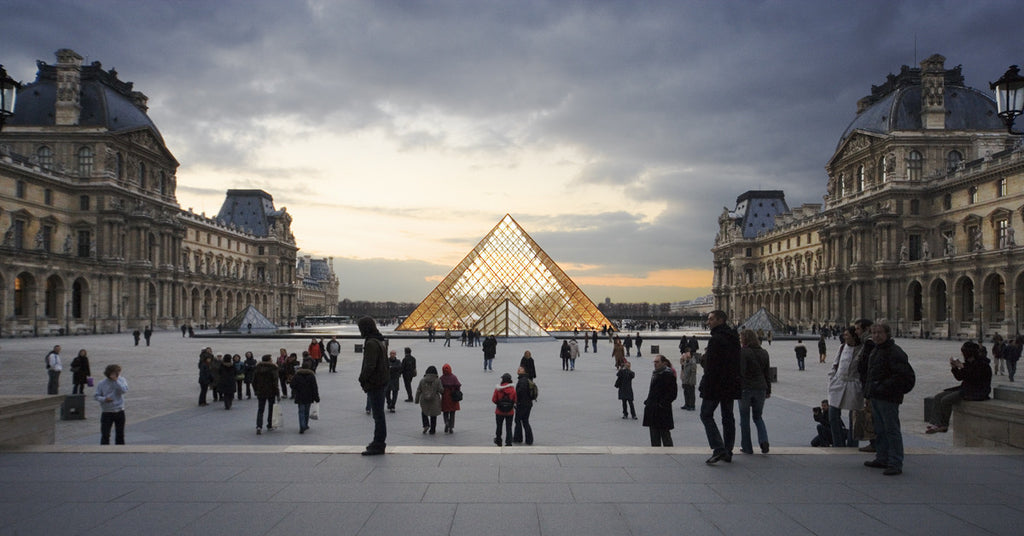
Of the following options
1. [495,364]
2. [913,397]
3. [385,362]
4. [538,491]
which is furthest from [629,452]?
[495,364]

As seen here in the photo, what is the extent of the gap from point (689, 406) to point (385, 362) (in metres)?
6.48

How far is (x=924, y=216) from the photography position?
44531 mm

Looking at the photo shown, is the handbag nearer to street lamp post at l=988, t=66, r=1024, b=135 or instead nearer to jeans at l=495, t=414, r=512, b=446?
A: jeans at l=495, t=414, r=512, b=446

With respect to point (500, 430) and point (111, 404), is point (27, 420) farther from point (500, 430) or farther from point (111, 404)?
point (500, 430)

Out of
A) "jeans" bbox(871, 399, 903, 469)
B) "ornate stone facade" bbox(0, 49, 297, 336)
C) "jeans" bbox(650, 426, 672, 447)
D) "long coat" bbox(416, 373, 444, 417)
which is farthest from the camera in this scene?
"ornate stone facade" bbox(0, 49, 297, 336)

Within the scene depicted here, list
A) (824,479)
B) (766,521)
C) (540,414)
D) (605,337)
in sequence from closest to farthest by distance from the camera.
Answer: (766,521), (824,479), (540,414), (605,337)

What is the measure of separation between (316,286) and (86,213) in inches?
3348

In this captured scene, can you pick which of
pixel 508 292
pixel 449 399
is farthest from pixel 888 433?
pixel 508 292

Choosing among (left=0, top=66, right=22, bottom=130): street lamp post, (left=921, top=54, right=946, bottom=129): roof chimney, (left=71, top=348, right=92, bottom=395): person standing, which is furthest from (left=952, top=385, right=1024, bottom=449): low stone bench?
(left=921, top=54, right=946, bottom=129): roof chimney

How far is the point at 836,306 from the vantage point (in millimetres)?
49375

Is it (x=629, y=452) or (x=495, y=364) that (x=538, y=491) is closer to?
(x=629, y=452)

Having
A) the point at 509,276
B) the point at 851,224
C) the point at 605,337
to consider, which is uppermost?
the point at 851,224

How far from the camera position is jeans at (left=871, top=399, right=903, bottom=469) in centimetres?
487

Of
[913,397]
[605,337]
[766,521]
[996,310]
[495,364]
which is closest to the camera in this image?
[766,521]
